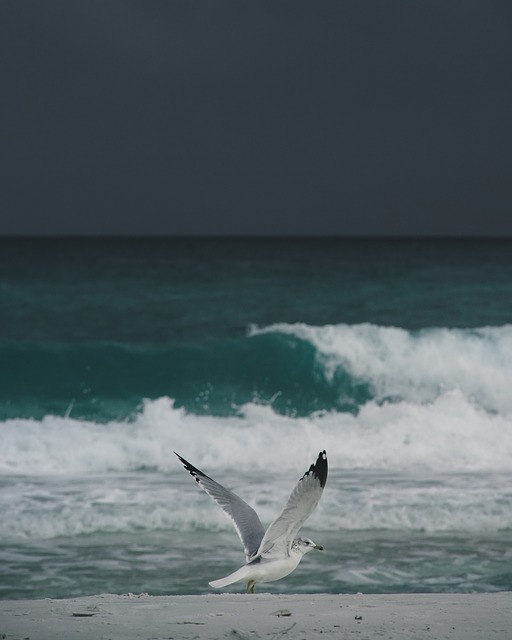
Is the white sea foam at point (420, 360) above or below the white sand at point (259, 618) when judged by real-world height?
above

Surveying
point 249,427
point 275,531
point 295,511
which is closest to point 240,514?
point 275,531

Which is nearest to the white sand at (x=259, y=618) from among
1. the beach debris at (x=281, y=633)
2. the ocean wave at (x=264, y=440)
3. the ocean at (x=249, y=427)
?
the beach debris at (x=281, y=633)

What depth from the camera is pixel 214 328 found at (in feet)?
103

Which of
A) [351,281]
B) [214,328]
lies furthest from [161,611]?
[351,281]

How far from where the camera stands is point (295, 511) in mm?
5965

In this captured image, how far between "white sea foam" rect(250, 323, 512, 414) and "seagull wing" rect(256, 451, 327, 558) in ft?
50.3

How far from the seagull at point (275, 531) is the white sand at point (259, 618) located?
0.66 feet

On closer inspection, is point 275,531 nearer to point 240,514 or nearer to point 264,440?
point 240,514

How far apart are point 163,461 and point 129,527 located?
4.41 meters

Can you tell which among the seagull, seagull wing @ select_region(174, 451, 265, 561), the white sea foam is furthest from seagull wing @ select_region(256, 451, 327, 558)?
the white sea foam

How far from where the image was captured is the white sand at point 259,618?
5535 millimetres

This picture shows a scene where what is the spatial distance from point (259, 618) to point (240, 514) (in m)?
0.82

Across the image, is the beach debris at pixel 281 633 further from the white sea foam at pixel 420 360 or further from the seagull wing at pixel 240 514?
the white sea foam at pixel 420 360

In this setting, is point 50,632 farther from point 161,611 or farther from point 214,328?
point 214,328
